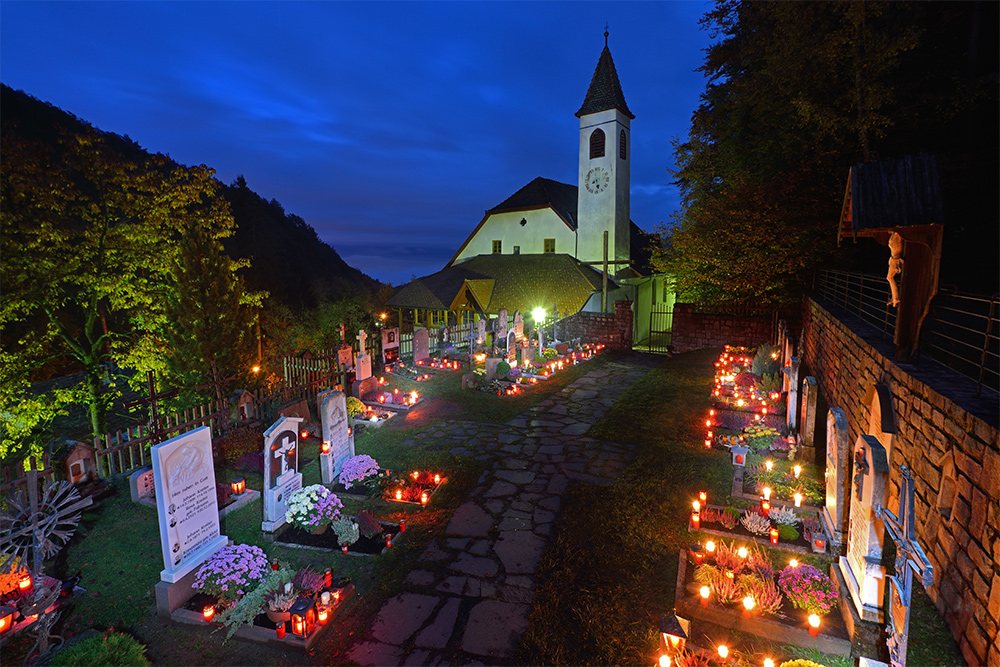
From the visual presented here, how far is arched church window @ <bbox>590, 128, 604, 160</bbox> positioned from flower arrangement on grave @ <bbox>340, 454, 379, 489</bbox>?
25.3 m

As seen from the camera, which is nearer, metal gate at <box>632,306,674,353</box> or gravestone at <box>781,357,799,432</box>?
gravestone at <box>781,357,799,432</box>

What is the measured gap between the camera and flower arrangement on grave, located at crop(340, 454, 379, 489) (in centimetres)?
799

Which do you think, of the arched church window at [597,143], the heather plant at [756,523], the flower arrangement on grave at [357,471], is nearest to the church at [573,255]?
the arched church window at [597,143]

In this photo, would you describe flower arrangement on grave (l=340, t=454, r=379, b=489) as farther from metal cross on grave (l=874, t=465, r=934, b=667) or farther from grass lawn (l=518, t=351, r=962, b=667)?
metal cross on grave (l=874, t=465, r=934, b=667)

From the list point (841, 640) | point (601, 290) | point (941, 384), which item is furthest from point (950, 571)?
point (601, 290)

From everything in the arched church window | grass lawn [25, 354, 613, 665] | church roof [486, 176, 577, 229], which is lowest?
grass lawn [25, 354, 613, 665]

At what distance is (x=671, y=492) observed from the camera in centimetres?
753

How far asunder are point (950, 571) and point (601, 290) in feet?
73.7

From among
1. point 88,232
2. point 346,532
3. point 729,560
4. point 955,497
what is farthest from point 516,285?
point 955,497

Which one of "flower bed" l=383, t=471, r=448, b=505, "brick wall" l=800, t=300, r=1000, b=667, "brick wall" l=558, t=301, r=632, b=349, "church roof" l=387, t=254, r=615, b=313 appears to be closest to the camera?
"brick wall" l=800, t=300, r=1000, b=667

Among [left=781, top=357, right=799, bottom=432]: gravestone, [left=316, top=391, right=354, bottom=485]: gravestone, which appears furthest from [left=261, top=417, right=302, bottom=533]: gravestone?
[left=781, top=357, right=799, bottom=432]: gravestone

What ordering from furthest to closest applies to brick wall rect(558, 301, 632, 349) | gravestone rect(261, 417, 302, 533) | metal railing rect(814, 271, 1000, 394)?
1. brick wall rect(558, 301, 632, 349)
2. gravestone rect(261, 417, 302, 533)
3. metal railing rect(814, 271, 1000, 394)

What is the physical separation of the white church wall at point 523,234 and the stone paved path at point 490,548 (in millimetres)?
20430

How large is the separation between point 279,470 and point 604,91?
2872 cm
